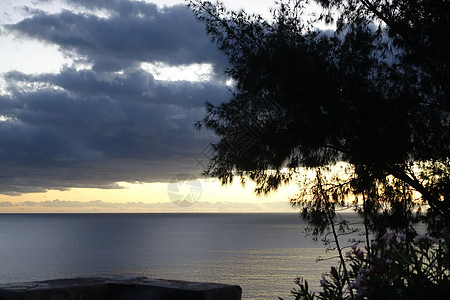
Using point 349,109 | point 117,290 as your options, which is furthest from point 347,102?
point 117,290

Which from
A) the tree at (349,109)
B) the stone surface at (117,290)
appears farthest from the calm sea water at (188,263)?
the stone surface at (117,290)

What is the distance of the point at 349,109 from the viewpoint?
7.00 meters

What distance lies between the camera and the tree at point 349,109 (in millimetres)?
6918

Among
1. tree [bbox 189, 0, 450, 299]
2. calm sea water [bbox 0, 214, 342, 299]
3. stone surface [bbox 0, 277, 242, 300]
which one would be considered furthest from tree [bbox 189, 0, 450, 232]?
calm sea water [bbox 0, 214, 342, 299]

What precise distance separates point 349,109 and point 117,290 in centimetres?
425

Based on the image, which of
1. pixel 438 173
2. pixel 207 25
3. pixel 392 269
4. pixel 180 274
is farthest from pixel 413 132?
pixel 180 274

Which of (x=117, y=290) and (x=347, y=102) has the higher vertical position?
(x=347, y=102)

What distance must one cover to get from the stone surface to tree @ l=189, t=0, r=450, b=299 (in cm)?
343

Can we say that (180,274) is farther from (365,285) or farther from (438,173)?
(365,285)

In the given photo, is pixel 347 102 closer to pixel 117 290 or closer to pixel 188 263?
pixel 117 290

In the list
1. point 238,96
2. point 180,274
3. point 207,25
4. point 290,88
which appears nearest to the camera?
point 290,88

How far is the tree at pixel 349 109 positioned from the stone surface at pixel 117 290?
3430mm

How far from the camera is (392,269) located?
9.56ft

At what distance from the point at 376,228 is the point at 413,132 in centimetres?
190
